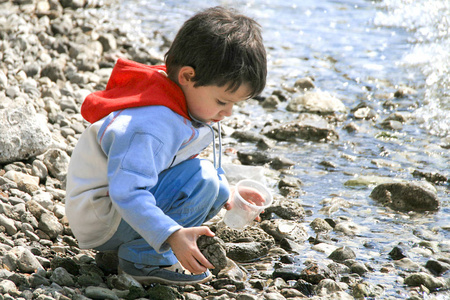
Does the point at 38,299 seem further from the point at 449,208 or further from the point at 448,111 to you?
the point at 448,111

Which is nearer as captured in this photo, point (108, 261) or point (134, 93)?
point (134, 93)

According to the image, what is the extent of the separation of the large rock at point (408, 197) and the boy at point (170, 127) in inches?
62.4

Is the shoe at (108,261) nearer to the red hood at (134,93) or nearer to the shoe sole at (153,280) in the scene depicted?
the shoe sole at (153,280)

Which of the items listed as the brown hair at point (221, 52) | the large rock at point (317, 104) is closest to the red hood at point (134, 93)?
the brown hair at point (221, 52)

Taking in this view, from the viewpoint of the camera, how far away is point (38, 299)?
236cm

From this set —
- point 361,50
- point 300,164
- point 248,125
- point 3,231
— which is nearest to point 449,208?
point 300,164

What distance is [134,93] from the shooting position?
2.60 meters

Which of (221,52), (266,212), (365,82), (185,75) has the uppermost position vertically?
(221,52)

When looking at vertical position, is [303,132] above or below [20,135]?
below

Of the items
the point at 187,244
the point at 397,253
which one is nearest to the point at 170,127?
the point at 187,244

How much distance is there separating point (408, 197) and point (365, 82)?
9.78ft

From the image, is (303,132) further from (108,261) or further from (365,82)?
(108,261)

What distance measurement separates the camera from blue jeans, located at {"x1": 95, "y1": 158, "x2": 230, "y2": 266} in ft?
8.73

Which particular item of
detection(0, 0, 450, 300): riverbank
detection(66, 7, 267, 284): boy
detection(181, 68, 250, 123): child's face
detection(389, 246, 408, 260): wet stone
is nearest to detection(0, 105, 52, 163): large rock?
detection(0, 0, 450, 300): riverbank
